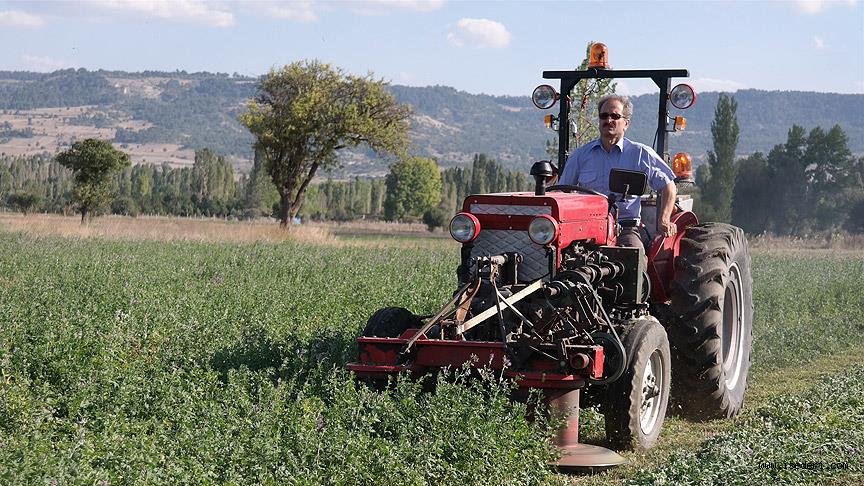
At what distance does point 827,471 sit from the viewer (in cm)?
727

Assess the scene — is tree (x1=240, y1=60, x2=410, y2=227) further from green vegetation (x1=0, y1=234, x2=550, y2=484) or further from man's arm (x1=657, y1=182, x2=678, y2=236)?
man's arm (x1=657, y1=182, x2=678, y2=236)

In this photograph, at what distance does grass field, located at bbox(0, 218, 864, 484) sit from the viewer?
6.22m

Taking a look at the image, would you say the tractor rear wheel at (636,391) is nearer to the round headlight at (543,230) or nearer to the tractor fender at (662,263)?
the round headlight at (543,230)

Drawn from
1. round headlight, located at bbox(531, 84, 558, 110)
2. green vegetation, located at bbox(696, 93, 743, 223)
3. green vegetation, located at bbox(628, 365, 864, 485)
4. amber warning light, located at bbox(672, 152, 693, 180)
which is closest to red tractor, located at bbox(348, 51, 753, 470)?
amber warning light, located at bbox(672, 152, 693, 180)

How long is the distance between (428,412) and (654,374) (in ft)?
7.62

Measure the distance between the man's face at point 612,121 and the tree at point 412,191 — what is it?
7657 centimetres

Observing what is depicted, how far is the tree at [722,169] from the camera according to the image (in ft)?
210

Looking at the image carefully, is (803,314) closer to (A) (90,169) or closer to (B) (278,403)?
(B) (278,403)


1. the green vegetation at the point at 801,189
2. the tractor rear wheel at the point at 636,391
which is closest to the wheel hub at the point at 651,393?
the tractor rear wheel at the point at 636,391

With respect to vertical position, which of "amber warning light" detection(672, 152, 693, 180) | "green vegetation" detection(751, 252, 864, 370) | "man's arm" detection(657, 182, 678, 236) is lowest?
"green vegetation" detection(751, 252, 864, 370)

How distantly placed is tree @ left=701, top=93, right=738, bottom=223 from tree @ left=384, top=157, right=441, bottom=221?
26.7 metres

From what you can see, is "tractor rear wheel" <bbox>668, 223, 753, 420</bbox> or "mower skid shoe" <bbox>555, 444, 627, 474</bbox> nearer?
"mower skid shoe" <bbox>555, 444, 627, 474</bbox>

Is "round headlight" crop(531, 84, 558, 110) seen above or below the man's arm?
above

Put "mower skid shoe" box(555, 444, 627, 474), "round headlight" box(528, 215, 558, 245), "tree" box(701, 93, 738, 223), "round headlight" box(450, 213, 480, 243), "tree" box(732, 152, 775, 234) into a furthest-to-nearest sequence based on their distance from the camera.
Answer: "tree" box(732, 152, 775, 234), "tree" box(701, 93, 738, 223), "round headlight" box(450, 213, 480, 243), "round headlight" box(528, 215, 558, 245), "mower skid shoe" box(555, 444, 627, 474)
